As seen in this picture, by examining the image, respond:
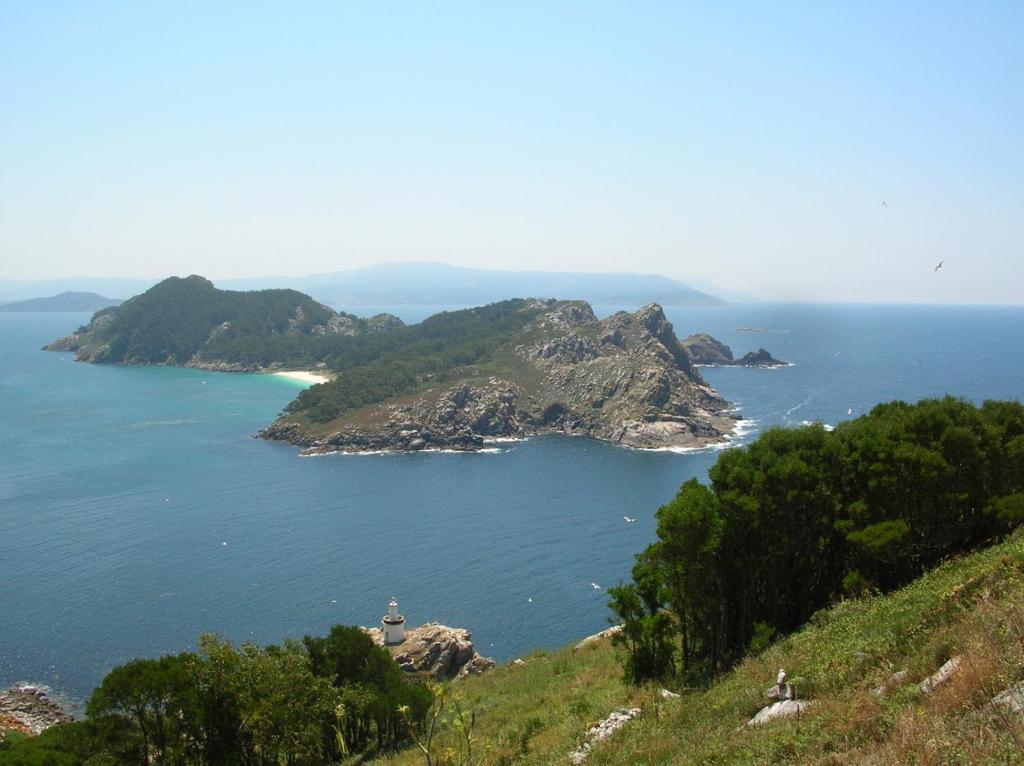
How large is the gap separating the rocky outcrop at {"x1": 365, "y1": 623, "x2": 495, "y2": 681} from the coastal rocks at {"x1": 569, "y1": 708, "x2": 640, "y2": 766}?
24.5 meters

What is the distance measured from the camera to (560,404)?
463 ft

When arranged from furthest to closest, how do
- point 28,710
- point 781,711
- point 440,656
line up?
point 440,656 < point 28,710 < point 781,711

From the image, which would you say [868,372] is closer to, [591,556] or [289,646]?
A: [591,556]

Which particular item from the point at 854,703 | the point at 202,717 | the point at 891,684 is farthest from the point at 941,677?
the point at 202,717

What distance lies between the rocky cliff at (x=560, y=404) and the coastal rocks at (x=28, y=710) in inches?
2846

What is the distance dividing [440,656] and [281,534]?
3779 centimetres

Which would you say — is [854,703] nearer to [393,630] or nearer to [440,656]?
[440,656]

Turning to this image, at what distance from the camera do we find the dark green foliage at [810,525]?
31.2 m

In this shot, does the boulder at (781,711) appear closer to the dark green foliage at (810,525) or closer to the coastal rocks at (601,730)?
the coastal rocks at (601,730)

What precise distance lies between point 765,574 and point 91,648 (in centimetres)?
4888

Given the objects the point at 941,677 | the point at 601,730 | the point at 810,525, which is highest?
the point at 941,677

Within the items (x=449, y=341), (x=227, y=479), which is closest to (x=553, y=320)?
(x=449, y=341)

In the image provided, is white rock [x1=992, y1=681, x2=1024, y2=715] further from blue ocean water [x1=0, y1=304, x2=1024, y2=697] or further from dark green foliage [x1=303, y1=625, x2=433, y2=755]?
blue ocean water [x1=0, y1=304, x2=1024, y2=697]

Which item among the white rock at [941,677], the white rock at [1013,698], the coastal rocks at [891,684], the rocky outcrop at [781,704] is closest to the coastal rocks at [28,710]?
the rocky outcrop at [781,704]
